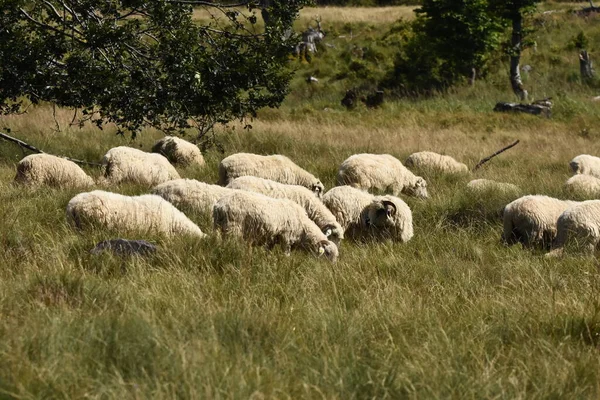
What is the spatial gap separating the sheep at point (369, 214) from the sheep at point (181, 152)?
518 cm

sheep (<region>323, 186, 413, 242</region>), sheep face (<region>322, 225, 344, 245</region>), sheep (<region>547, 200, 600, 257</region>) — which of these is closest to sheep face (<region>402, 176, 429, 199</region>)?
sheep (<region>323, 186, 413, 242</region>)

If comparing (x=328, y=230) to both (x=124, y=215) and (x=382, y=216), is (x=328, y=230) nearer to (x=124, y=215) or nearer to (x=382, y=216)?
(x=382, y=216)

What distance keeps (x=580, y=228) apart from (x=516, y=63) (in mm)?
23294

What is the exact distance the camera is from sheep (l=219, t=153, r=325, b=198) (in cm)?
1123

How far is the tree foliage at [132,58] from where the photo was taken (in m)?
10.1

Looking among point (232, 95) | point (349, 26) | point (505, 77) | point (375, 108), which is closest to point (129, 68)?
point (232, 95)

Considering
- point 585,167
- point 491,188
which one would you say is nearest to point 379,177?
point 491,188

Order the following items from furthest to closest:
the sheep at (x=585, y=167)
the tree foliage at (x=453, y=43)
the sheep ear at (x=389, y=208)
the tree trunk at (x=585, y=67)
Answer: the tree trunk at (x=585, y=67) → the tree foliage at (x=453, y=43) → the sheep at (x=585, y=167) → the sheep ear at (x=389, y=208)

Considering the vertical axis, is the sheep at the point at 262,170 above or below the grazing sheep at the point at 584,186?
above

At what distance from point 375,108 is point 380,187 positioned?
13237mm

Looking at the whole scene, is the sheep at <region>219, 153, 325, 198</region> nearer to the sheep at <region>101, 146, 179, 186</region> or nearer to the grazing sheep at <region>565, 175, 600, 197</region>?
the sheep at <region>101, 146, 179, 186</region>

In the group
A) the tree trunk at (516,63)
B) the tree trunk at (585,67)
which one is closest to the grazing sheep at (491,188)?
the tree trunk at (516,63)

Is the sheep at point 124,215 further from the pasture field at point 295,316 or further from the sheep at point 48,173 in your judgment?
the sheep at point 48,173

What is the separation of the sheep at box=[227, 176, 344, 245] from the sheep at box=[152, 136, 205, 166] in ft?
14.8
